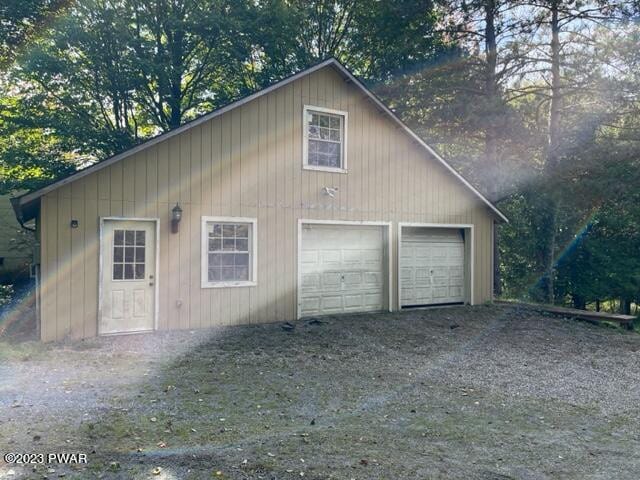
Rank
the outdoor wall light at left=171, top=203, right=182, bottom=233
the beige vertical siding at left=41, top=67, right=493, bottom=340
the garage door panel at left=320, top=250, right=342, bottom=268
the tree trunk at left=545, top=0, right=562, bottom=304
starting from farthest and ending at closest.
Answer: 1. the tree trunk at left=545, top=0, right=562, bottom=304
2. the garage door panel at left=320, top=250, right=342, bottom=268
3. the outdoor wall light at left=171, top=203, right=182, bottom=233
4. the beige vertical siding at left=41, top=67, right=493, bottom=340

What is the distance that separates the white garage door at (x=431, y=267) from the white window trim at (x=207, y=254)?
4.00 m

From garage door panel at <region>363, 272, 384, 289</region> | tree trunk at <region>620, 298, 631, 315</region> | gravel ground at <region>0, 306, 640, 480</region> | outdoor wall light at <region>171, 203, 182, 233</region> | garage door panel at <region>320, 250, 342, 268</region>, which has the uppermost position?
outdoor wall light at <region>171, 203, 182, 233</region>

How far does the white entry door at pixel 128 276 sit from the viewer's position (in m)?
8.99

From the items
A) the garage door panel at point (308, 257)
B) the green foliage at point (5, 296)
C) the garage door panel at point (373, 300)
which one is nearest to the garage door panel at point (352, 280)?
the garage door panel at point (373, 300)

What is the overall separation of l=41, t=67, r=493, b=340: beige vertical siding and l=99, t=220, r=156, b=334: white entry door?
0.60 feet

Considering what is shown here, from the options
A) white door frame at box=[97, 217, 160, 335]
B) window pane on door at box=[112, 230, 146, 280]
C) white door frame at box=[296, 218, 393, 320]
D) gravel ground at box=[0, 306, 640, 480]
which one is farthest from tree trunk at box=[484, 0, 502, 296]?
window pane on door at box=[112, 230, 146, 280]

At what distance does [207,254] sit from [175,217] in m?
1.00

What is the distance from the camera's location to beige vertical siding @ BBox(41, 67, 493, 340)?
341 inches

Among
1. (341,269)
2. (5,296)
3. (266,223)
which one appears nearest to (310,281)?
(341,269)

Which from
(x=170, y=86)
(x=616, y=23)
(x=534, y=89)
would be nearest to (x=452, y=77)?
(x=534, y=89)

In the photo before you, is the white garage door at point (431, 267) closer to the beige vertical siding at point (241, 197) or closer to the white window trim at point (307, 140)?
the beige vertical siding at point (241, 197)

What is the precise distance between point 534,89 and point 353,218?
401 inches

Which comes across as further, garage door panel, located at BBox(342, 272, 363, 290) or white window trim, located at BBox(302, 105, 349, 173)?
garage door panel, located at BBox(342, 272, 363, 290)

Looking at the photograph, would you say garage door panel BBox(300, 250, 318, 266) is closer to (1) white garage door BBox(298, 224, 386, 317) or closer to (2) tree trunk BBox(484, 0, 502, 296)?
(1) white garage door BBox(298, 224, 386, 317)
